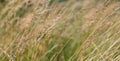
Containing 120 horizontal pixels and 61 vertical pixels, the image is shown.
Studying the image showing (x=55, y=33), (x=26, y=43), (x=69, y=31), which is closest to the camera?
A: (x=26, y=43)

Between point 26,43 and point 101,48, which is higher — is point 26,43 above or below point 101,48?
above

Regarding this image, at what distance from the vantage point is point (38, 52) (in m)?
3.04

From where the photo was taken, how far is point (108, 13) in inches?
116

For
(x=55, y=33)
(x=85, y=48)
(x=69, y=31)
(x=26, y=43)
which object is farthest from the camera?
(x=69, y=31)

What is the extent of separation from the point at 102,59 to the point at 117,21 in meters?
0.48

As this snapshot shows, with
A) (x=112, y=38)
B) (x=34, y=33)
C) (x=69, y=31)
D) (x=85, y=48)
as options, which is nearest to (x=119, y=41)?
(x=112, y=38)

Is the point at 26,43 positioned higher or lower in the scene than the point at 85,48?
higher

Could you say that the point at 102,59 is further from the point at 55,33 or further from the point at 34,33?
the point at 55,33

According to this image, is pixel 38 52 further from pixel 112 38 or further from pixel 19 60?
pixel 112 38

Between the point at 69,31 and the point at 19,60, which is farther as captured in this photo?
the point at 69,31

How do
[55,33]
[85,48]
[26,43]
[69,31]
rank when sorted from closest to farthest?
[85,48] → [26,43] → [55,33] → [69,31]

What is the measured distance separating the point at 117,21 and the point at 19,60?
0.80 m

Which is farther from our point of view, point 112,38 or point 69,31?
point 69,31

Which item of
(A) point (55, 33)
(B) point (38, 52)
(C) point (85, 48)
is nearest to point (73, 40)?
(A) point (55, 33)
